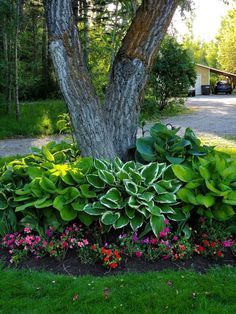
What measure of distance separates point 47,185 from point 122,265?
0.85 m

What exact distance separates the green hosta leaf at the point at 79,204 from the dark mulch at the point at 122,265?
364 millimetres

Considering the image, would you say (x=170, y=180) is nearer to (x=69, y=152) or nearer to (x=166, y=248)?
(x=166, y=248)

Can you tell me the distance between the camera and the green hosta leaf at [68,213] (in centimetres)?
287

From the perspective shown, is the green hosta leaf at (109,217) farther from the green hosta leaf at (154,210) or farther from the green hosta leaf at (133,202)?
the green hosta leaf at (154,210)

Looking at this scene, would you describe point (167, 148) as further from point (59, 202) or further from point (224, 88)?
point (224, 88)

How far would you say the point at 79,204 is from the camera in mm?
2916

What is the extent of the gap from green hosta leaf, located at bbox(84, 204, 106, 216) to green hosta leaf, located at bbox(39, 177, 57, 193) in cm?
30

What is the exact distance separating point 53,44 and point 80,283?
206cm

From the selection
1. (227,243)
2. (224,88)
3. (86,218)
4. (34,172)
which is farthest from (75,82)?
(224,88)

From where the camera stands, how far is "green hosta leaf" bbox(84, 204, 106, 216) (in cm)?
285

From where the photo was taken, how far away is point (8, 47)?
38.1ft

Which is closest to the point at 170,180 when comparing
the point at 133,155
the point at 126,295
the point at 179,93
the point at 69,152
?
the point at 133,155

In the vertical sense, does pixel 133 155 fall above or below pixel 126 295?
above

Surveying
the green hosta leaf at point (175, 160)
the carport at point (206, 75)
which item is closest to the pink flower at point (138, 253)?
the green hosta leaf at point (175, 160)
